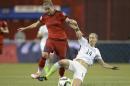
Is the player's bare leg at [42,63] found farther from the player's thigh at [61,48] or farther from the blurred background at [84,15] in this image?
the blurred background at [84,15]

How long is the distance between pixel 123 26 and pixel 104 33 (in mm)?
1273

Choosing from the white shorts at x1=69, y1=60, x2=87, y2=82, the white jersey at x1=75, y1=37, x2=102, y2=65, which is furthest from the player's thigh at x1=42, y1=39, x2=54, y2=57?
the white shorts at x1=69, y1=60, x2=87, y2=82

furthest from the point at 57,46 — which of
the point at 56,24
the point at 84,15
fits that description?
the point at 84,15

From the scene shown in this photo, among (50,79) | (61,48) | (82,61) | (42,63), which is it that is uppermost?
(61,48)

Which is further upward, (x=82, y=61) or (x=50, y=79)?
(x=82, y=61)

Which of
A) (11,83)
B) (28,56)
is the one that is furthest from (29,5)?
(11,83)

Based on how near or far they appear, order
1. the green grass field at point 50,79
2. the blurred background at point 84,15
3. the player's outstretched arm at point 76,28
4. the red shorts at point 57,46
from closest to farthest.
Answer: the player's outstretched arm at point 76,28 < the red shorts at point 57,46 < the green grass field at point 50,79 < the blurred background at point 84,15

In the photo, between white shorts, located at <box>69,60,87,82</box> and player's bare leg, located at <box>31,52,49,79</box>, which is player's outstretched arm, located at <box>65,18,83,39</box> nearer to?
white shorts, located at <box>69,60,87,82</box>

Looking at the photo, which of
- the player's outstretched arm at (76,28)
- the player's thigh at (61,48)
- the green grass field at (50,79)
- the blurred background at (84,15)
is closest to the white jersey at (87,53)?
the player's outstretched arm at (76,28)

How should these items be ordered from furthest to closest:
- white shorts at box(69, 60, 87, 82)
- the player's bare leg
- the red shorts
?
the red shorts < the player's bare leg < white shorts at box(69, 60, 87, 82)

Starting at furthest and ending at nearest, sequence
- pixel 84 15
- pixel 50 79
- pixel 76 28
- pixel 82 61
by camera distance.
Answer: pixel 84 15, pixel 50 79, pixel 76 28, pixel 82 61

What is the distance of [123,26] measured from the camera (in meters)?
36.5

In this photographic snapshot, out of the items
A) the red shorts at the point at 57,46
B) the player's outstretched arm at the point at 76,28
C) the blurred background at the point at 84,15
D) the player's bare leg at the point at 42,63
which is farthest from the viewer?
the blurred background at the point at 84,15

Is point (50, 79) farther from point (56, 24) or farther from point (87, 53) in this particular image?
point (87, 53)
